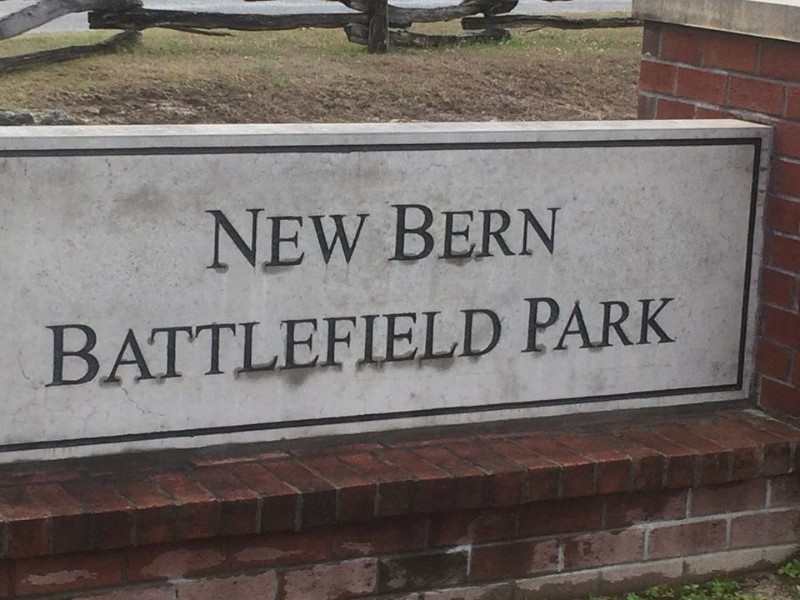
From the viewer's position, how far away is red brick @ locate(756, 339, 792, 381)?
12.7 ft

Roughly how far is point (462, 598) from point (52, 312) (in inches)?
45.5

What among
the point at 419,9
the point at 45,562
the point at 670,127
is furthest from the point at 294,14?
the point at 45,562

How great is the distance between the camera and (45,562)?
3076 millimetres

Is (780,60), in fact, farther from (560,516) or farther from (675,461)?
(560,516)

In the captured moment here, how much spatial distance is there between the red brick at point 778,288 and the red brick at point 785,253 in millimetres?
24

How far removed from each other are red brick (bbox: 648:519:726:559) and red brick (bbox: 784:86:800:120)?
1.03 m

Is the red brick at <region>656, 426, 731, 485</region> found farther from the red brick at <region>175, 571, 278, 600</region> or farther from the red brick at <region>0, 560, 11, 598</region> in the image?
the red brick at <region>0, 560, 11, 598</region>

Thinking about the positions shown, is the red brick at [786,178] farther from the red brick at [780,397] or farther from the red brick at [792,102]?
the red brick at [780,397]

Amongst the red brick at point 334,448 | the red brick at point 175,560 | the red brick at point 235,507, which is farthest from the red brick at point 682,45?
the red brick at point 175,560

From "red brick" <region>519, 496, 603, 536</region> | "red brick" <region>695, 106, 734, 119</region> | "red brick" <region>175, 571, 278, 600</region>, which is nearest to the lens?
"red brick" <region>175, 571, 278, 600</region>

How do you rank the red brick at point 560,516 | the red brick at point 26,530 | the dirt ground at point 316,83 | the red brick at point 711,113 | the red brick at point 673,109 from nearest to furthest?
the red brick at point 26,530 → the red brick at point 560,516 → the red brick at point 711,113 → the red brick at point 673,109 → the dirt ground at point 316,83

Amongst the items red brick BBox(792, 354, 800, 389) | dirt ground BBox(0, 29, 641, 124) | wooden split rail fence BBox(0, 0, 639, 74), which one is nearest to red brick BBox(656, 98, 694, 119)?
red brick BBox(792, 354, 800, 389)

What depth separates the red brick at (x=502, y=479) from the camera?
135 inches

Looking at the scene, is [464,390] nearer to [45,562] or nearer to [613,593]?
[613,593]
